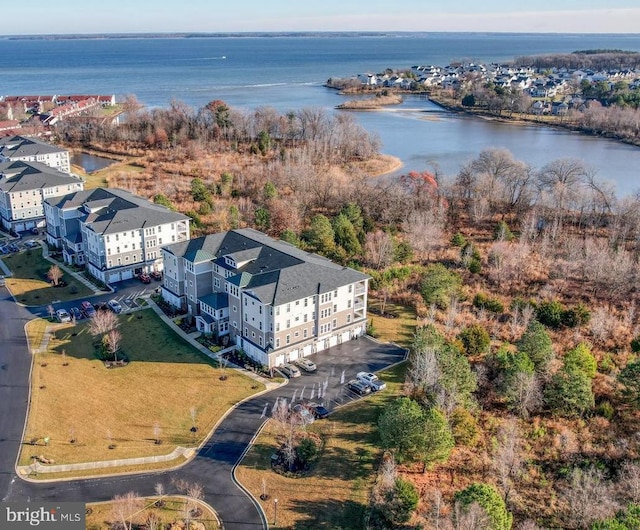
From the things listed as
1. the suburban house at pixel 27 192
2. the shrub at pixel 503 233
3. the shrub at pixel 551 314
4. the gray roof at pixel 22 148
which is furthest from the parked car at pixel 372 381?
the gray roof at pixel 22 148

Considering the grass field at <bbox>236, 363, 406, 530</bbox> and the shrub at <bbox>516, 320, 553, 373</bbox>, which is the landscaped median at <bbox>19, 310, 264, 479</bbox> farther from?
the shrub at <bbox>516, 320, 553, 373</bbox>

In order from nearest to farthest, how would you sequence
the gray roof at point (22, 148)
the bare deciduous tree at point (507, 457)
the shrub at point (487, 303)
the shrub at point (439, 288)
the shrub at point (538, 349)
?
the bare deciduous tree at point (507, 457) < the shrub at point (538, 349) < the shrub at point (487, 303) < the shrub at point (439, 288) < the gray roof at point (22, 148)

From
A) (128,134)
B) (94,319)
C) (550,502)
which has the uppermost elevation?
(128,134)

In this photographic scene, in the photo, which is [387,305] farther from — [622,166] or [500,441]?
[622,166]

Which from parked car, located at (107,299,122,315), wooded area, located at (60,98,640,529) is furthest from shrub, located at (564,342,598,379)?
parked car, located at (107,299,122,315)

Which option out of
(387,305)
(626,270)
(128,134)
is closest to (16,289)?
(387,305)

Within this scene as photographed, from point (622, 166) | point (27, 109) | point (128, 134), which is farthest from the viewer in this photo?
point (27, 109)

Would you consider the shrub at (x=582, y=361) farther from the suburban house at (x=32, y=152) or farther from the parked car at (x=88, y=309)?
the suburban house at (x=32, y=152)
